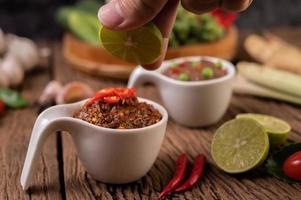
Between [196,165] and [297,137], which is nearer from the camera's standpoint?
[196,165]

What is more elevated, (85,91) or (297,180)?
(297,180)

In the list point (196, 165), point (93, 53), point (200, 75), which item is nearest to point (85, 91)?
point (93, 53)

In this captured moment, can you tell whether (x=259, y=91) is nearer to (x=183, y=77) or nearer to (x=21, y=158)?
(x=183, y=77)

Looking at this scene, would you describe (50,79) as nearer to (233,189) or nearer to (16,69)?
(16,69)

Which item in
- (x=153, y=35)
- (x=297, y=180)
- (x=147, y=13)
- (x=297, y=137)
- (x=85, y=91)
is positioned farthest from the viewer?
(x=85, y=91)

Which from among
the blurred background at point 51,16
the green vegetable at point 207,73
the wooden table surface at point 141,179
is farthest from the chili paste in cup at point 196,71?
the blurred background at point 51,16

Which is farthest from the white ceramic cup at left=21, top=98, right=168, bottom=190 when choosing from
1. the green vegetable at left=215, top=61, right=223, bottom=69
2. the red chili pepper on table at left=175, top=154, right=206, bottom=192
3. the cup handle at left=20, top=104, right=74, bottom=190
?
the green vegetable at left=215, top=61, right=223, bottom=69

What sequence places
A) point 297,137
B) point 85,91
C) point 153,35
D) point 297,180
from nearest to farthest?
point 153,35, point 297,180, point 297,137, point 85,91

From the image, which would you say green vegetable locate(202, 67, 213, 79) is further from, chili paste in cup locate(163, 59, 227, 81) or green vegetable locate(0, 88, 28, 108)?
green vegetable locate(0, 88, 28, 108)
